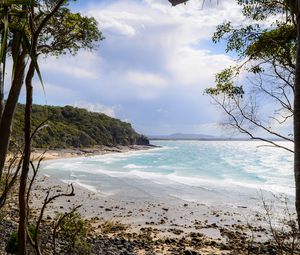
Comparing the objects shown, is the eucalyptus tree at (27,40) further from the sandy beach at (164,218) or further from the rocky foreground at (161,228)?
the sandy beach at (164,218)

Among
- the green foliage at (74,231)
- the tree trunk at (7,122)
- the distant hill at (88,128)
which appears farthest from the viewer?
the distant hill at (88,128)

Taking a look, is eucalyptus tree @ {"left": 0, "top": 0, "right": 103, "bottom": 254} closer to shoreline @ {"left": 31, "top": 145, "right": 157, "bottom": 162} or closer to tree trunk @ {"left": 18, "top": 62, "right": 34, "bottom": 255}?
tree trunk @ {"left": 18, "top": 62, "right": 34, "bottom": 255}

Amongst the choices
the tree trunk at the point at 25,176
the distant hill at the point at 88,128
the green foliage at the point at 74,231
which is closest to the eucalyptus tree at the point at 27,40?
the tree trunk at the point at 25,176

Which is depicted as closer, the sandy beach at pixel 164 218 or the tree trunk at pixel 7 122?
the tree trunk at pixel 7 122

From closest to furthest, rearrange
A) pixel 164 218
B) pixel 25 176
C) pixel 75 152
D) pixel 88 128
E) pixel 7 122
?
pixel 25 176 → pixel 7 122 → pixel 164 218 → pixel 75 152 → pixel 88 128

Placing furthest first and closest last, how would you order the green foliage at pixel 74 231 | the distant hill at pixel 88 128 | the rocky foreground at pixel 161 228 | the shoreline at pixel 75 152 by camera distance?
the distant hill at pixel 88 128 < the shoreline at pixel 75 152 < the rocky foreground at pixel 161 228 < the green foliage at pixel 74 231

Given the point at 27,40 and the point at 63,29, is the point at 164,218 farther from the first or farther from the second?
the point at 27,40

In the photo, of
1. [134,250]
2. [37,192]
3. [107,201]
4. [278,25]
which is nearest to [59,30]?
[278,25]

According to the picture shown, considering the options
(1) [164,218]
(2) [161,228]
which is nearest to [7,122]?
(2) [161,228]

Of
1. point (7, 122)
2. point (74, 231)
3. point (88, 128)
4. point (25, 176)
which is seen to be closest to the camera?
point (25, 176)

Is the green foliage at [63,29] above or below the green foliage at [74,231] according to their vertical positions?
above

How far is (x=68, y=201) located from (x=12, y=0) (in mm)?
22610

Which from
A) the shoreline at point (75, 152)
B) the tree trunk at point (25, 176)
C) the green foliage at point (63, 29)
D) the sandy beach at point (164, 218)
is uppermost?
the green foliage at point (63, 29)

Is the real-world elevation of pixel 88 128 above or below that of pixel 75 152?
above
